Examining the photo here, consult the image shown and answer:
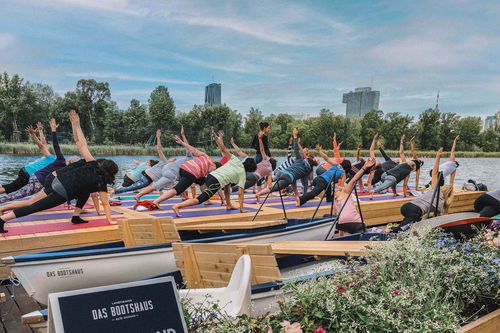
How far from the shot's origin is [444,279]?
312cm

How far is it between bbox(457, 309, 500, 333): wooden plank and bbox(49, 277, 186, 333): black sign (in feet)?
6.63

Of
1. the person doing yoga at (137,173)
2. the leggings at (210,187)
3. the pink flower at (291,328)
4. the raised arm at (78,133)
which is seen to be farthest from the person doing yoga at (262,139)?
the pink flower at (291,328)

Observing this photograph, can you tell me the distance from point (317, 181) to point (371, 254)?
266 inches

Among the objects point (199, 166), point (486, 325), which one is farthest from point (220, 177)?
point (486, 325)

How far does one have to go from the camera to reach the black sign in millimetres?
1717

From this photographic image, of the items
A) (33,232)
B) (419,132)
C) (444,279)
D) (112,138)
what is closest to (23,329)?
(33,232)

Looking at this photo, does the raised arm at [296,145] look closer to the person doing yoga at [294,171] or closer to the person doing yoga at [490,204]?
the person doing yoga at [294,171]

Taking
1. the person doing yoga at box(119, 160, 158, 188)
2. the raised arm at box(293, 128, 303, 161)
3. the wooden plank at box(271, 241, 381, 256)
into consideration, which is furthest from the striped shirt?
the wooden plank at box(271, 241, 381, 256)

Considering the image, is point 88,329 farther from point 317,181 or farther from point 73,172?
point 317,181

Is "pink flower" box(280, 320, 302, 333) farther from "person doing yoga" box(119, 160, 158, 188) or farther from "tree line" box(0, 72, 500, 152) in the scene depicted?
"tree line" box(0, 72, 500, 152)


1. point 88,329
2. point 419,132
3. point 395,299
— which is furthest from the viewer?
point 419,132

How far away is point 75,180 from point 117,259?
233cm

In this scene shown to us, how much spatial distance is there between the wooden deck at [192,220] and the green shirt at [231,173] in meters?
0.81

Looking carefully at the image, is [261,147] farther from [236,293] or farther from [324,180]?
[236,293]
